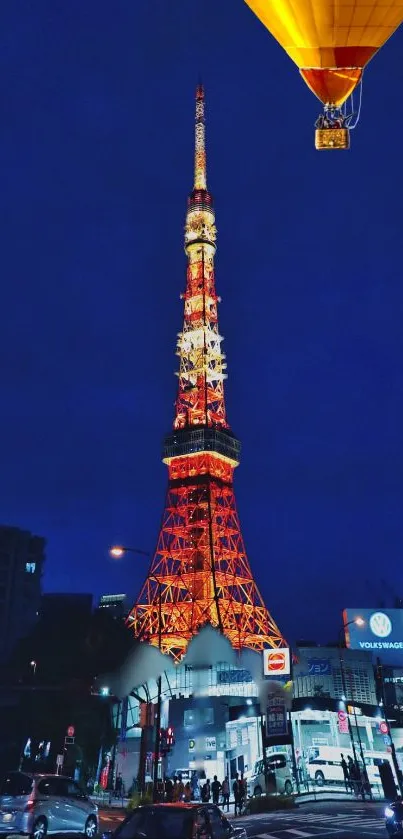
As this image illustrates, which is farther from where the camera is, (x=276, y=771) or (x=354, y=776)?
(x=276, y=771)

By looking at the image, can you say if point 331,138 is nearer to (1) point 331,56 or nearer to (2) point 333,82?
(2) point 333,82

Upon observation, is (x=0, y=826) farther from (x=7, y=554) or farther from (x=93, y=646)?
(x=7, y=554)

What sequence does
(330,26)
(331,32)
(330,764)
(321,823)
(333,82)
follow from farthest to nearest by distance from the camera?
(330,764)
(321,823)
(333,82)
(331,32)
(330,26)

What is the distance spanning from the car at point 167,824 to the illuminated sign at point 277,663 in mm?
39873

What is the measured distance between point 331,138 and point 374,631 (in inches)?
2317

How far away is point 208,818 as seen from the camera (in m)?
10.0

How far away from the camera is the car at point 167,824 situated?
930 cm

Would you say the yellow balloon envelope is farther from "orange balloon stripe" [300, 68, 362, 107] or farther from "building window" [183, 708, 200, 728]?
"building window" [183, 708, 200, 728]

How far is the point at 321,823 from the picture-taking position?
22.6 metres

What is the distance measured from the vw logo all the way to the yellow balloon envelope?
59657 mm

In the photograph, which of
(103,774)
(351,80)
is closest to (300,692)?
(103,774)

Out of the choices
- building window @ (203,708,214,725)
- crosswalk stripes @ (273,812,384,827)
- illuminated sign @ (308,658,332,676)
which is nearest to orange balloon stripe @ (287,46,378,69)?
crosswalk stripes @ (273,812,384,827)

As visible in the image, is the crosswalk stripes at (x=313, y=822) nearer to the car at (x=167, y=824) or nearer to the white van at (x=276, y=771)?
the car at (x=167, y=824)

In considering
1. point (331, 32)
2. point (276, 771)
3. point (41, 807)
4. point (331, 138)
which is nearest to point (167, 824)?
point (41, 807)
